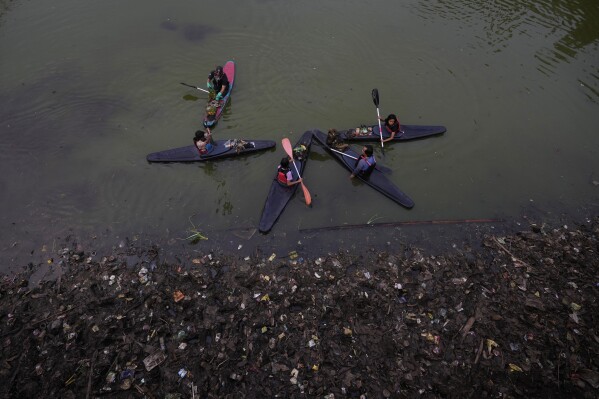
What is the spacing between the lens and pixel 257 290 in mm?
7418

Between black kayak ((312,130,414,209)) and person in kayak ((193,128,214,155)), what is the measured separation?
124 inches

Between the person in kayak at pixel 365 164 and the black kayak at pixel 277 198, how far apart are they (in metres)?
1.49

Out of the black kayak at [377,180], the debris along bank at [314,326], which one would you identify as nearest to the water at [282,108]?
the black kayak at [377,180]

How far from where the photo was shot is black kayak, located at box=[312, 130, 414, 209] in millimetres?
9109

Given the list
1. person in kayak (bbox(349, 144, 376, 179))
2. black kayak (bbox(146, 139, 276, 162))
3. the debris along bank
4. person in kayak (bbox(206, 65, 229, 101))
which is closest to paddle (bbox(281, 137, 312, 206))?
black kayak (bbox(146, 139, 276, 162))

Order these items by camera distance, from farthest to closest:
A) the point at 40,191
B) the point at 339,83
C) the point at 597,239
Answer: the point at 339,83, the point at 40,191, the point at 597,239

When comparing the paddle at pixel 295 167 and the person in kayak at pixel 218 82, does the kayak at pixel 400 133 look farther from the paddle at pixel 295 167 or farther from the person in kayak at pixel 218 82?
the person in kayak at pixel 218 82

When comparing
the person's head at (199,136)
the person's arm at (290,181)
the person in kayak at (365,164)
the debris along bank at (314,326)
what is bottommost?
the debris along bank at (314,326)

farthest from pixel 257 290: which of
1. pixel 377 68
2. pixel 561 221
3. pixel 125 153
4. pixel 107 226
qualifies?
pixel 377 68

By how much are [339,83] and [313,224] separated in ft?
19.1

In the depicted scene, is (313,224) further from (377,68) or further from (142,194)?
(377,68)

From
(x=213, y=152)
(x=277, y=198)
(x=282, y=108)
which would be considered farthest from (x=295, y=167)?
(x=282, y=108)

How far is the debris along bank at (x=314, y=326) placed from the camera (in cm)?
621

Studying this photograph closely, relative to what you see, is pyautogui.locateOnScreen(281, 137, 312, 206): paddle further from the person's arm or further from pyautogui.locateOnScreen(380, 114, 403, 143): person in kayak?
pyautogui.locateOnScreen(380, 114, 403, 143): person in kayak
